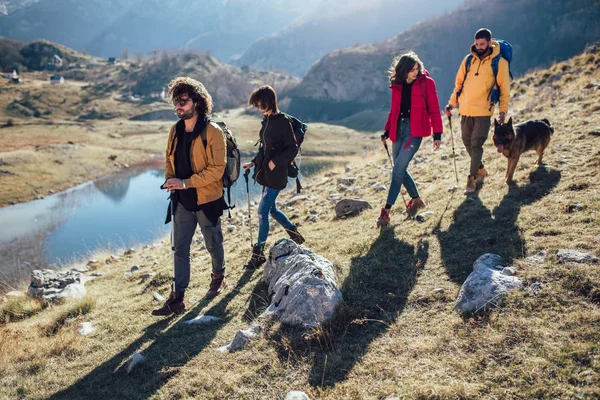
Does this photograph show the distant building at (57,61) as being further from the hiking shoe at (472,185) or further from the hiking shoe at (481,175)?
the hiking shoe at (472,185)

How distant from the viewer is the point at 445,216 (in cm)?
651

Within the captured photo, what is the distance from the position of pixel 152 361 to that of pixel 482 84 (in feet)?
21.4

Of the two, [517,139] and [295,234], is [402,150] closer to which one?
[295,234]

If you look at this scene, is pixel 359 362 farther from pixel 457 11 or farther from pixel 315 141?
pixel 457 11

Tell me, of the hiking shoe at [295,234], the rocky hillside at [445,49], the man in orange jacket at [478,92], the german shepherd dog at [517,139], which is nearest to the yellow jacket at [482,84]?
the man in orange jacket at [478,92]

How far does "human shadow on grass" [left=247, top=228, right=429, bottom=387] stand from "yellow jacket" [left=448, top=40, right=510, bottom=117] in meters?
2.87

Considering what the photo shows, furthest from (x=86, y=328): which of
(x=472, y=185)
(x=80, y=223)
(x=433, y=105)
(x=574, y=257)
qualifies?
(x=80, y=223)

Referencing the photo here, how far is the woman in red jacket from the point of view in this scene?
570 cm

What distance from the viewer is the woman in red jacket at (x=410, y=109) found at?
5.70 meters

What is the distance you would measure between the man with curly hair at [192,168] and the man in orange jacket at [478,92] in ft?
14.8

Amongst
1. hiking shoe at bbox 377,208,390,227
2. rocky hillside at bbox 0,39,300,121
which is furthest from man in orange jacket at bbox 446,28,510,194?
rocky hillside at bbox 0,39,300,121

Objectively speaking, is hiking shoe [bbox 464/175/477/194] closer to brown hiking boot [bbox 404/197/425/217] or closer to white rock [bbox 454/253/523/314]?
brown hiking boot [bbox 404/197/425/217]

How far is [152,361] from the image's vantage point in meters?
4.34

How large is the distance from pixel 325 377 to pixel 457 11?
205050 millimetres
